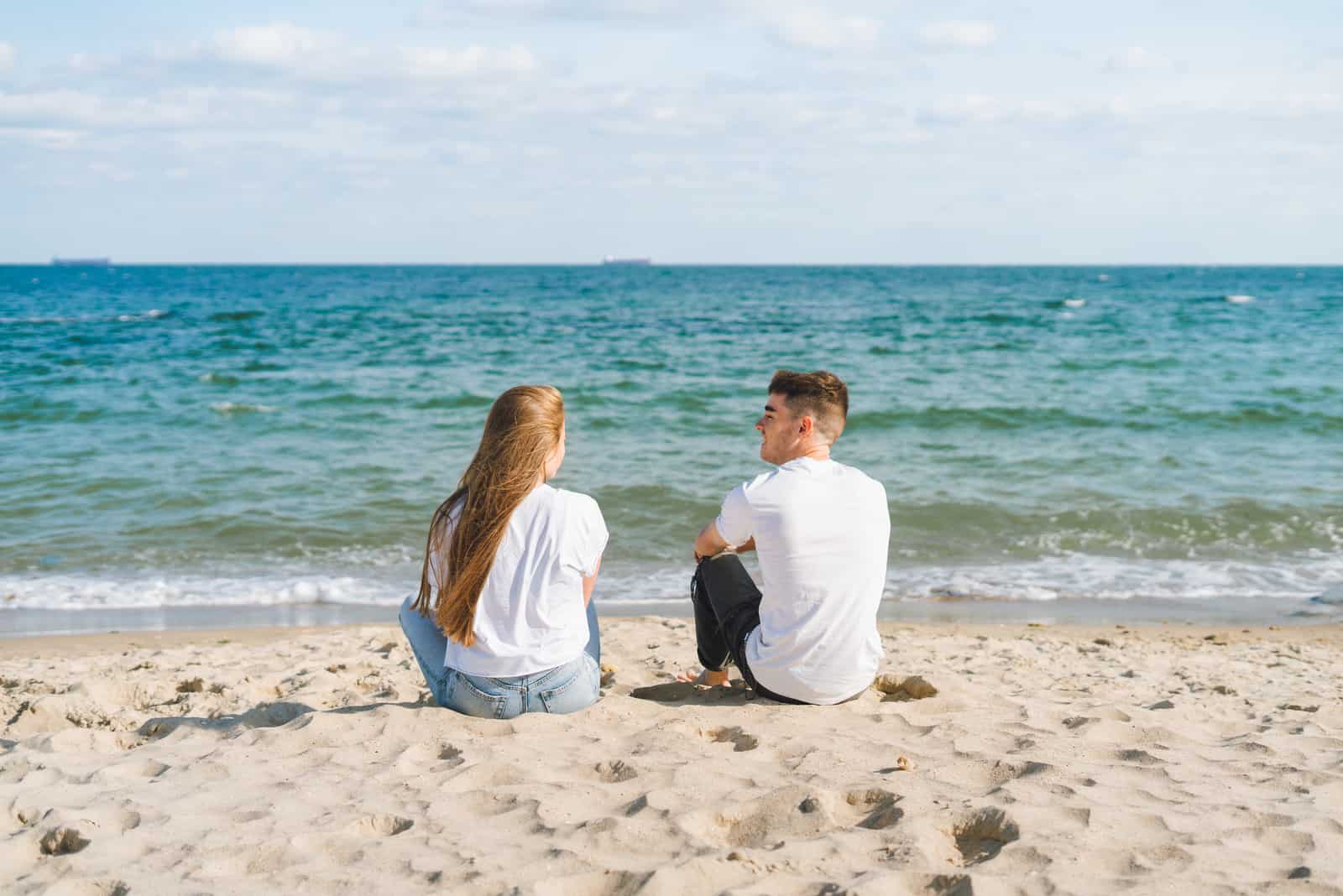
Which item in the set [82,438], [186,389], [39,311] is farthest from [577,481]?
[39,311]

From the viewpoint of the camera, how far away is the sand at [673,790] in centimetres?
276

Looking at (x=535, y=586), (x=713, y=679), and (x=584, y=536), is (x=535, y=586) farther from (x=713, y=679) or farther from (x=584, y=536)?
(x=713, y=679)

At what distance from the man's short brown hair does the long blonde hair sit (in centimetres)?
88

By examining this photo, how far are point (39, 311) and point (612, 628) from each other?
131 feet

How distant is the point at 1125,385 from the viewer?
58.3 ft

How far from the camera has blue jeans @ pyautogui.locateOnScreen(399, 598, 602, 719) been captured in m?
3.97

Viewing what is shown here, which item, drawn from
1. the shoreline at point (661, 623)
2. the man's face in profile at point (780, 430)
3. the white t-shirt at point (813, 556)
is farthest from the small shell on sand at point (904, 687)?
the shoreline at point (661, 623)

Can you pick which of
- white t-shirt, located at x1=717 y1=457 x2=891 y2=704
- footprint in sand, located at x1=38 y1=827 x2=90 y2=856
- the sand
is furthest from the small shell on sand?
footprint in sand, located at x1=38 y1=827 x2=90 y2=856

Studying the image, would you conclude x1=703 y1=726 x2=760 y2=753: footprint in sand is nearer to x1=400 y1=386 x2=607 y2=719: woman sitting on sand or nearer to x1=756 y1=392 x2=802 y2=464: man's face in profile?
x1=400 y1=386 x2=607 y2=719: woman sitting on sand

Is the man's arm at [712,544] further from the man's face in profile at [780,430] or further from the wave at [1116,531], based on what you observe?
the wave at [1116,531]

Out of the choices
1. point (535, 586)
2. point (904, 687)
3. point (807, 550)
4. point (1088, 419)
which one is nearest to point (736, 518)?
point (807, 550)

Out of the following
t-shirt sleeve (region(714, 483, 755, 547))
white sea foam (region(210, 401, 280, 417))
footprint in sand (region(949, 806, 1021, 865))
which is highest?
t-shirt sleeve (region(714, 483, 755, 547))

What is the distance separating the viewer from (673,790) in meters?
3.29

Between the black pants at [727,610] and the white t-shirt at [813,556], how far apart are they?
163 mm
